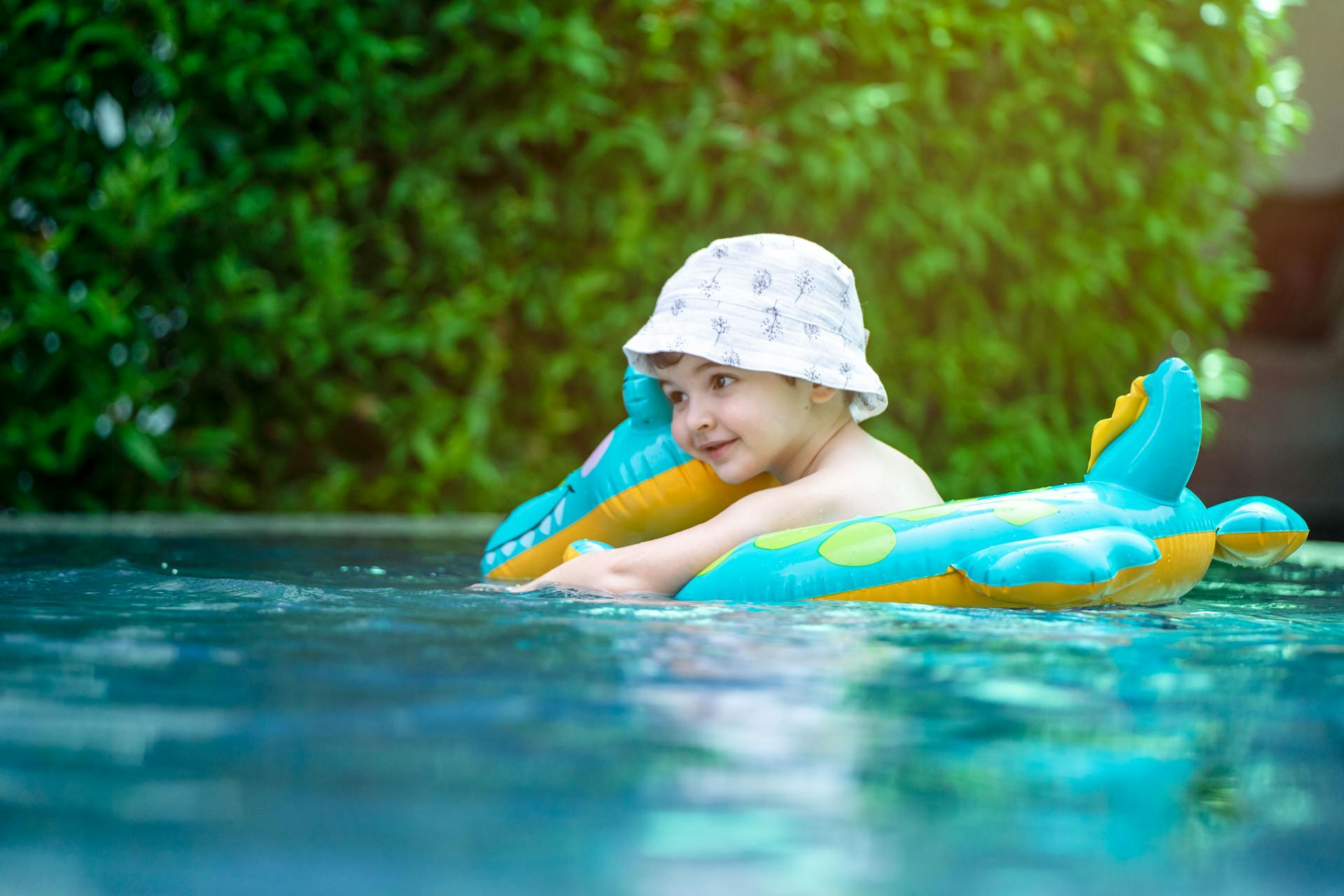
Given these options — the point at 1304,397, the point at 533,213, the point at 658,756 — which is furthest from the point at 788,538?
the point at 1304,397

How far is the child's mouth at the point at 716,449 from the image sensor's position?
3.22 metres

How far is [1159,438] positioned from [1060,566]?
0.60 meters

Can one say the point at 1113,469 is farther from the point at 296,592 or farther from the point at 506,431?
the point at 506,431

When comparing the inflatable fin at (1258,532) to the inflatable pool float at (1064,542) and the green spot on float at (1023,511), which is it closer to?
the inflatable pool float at (1064,542)

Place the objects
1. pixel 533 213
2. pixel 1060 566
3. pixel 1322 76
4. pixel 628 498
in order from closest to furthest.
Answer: pixel 1060 566 < pixel 628 498 < pixel 533 213 < pixel 1322 76

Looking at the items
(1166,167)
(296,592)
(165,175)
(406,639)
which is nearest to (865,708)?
(406,639)

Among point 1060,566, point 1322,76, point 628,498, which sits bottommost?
point 1060,566

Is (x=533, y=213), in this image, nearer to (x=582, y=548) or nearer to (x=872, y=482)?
(x=582, y=548)

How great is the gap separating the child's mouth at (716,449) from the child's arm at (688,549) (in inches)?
6.0

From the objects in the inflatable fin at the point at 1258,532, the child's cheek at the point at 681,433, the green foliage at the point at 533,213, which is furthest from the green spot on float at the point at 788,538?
the green foliage at the point at 533,213

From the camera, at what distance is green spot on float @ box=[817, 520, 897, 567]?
2736mm

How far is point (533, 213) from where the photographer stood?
5973 millimetres

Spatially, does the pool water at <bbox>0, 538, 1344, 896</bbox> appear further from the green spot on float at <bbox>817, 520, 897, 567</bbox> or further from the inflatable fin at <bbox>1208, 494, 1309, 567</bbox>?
the inflatable fin at <bbox>1208, 494, 1309, 567</bbox>

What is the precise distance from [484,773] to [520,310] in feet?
16.4
